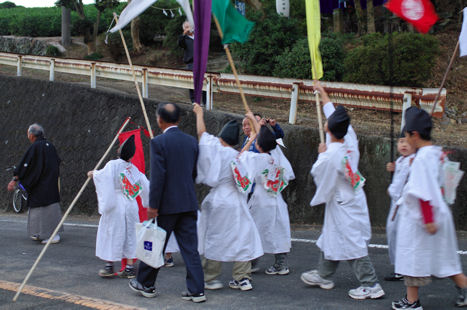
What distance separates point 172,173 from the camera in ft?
18.8

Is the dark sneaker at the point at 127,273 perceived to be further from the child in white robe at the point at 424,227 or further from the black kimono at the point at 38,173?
the child in white robe at the point at 424,227

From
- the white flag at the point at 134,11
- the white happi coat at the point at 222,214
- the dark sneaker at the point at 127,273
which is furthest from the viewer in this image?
the white flag at the point at 134,11

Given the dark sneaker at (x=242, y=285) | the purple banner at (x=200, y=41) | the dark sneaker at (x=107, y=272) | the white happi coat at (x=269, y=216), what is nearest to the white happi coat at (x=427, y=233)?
the dark sneaker at (x=242, y=285)

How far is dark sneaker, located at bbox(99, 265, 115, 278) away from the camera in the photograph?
22.6 feet

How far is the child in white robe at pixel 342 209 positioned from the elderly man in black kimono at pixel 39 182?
5348mm

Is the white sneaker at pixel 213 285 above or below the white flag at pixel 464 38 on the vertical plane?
below

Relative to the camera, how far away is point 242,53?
48.1 ft

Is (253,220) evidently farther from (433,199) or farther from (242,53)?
(242,53)

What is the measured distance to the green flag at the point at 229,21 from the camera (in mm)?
6867

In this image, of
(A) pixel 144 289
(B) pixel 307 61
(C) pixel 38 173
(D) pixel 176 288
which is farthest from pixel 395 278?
(B) pixel 307 61

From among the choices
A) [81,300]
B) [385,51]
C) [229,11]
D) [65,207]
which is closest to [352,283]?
[81,300]

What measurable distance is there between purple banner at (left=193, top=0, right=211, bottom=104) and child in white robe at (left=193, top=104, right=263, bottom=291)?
22.2 inches

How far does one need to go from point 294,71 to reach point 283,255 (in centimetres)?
703

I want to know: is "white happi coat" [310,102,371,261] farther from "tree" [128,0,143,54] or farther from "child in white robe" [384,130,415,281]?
"tree" [128,0,143,54]
